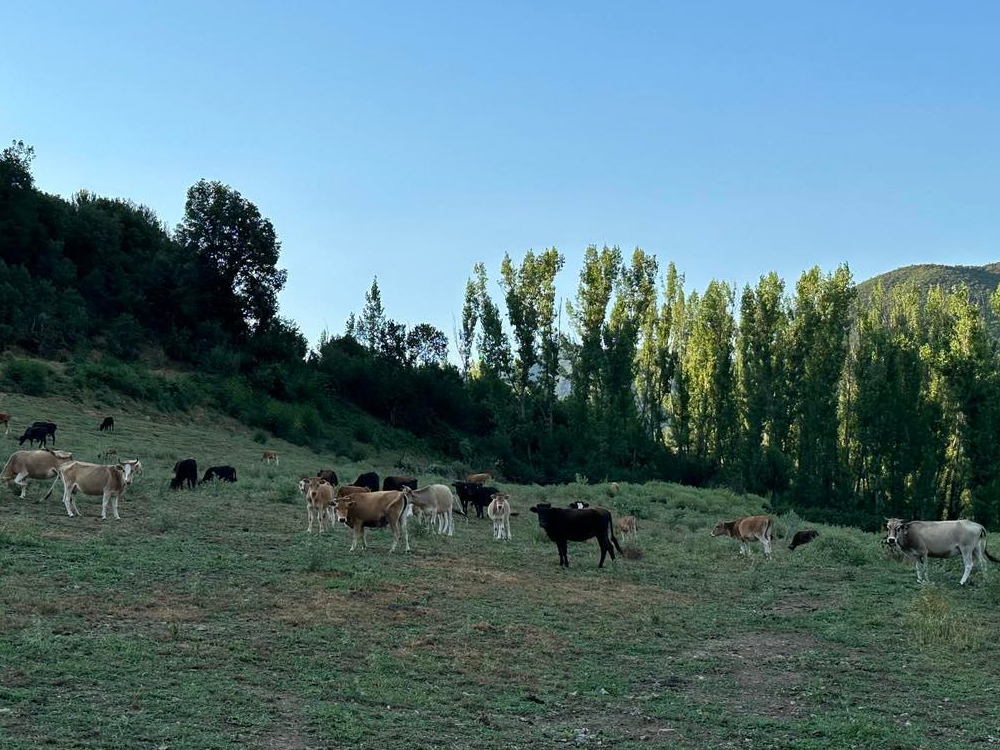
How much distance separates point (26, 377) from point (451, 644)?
39344 millimetres

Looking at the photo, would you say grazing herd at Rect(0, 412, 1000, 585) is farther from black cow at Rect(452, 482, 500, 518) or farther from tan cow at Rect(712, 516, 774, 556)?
black cow at Rect(452, 482, 500, 518)

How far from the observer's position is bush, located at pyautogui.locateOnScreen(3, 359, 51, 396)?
44.6 m

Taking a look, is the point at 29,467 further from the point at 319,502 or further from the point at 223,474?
the point at 223,474

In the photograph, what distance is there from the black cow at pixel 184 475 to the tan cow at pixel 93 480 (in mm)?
5380

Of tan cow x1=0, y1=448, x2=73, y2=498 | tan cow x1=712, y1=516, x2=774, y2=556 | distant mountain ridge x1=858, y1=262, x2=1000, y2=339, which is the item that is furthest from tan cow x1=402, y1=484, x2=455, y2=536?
distant mountain ridge x1=858, y1=262, x2=1000, y2=339

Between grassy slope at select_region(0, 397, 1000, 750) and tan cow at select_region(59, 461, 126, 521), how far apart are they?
1.95 feet

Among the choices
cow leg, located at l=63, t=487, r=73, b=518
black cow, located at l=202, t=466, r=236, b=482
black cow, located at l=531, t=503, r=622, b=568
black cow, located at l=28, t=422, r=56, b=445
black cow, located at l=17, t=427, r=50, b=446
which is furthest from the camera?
black cow, located at l=28, t=422, r=56, b=445

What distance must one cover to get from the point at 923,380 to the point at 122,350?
148 feet

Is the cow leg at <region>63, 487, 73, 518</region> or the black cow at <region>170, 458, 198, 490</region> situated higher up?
the black cow at <region>170, 458, 198, 490</region>

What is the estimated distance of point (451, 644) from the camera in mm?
12344

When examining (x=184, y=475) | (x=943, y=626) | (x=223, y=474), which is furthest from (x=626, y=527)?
(x=223, y=474)

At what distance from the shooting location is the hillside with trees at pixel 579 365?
50562 millimetres

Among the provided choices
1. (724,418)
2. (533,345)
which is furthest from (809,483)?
(533,345)

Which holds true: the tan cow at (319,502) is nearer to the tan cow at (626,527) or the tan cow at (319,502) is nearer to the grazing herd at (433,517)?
the grazing herd at (433,517)
